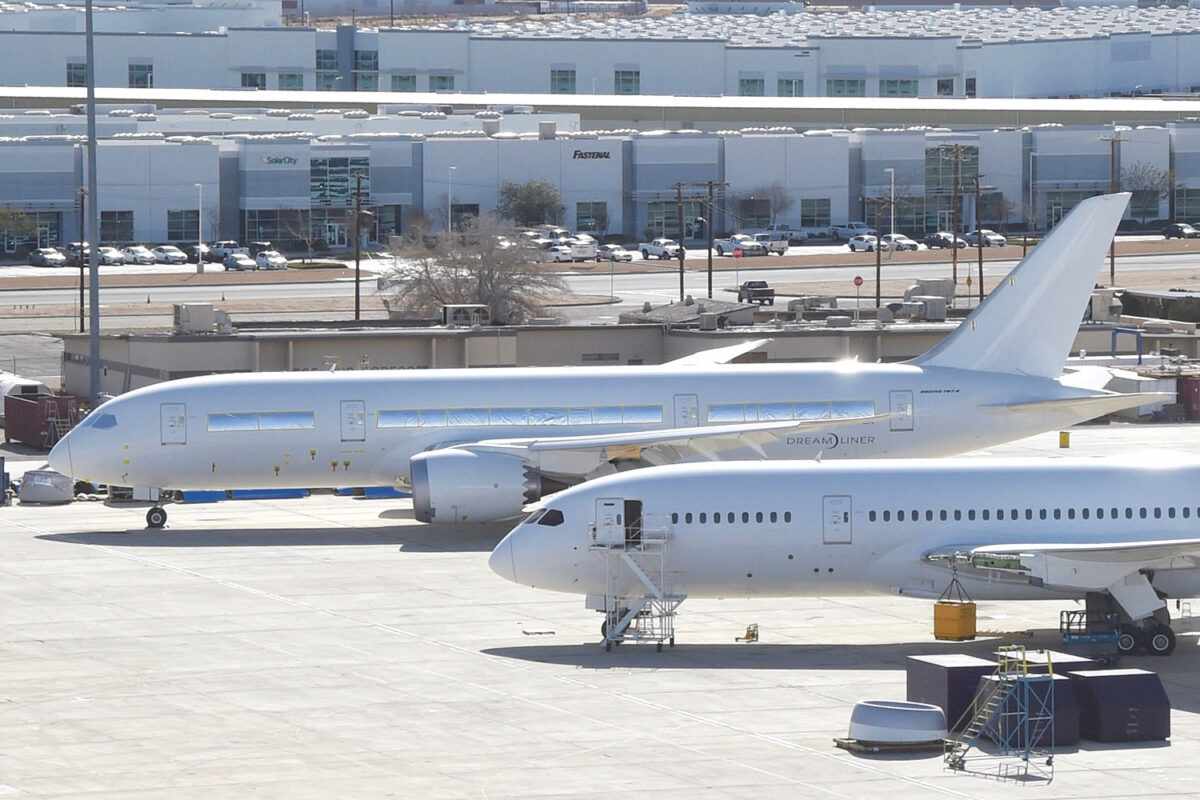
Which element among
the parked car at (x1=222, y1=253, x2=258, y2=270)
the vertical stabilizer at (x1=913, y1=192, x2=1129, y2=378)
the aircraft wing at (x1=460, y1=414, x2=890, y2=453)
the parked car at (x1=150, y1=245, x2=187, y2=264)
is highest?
the parked car at (x1=150, y1=245, x2=187, y2=264)

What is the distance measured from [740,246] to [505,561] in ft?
396

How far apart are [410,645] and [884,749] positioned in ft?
41.9

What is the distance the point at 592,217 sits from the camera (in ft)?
563

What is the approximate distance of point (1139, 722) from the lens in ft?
116

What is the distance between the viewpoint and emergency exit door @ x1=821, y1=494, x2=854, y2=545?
4256 cm

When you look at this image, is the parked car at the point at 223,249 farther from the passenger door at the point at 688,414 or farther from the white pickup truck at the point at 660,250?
the passenger door at the point at 688,414

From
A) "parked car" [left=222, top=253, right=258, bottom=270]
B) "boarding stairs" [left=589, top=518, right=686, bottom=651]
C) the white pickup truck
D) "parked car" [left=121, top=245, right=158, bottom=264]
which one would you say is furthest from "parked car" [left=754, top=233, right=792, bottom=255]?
"boarding stairs" [left=589, top=518, right=686, bottom=651]

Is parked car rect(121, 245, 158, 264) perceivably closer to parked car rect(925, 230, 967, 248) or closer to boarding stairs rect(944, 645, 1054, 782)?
parked car rect(925, 230, 967, 248)

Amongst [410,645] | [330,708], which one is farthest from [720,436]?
[330,708]

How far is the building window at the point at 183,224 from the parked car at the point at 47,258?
8.32 metres

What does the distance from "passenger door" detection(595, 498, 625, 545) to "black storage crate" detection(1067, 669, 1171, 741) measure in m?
10.3

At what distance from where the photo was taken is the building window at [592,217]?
559 ft

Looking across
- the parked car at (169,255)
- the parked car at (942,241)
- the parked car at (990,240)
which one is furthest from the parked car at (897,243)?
the parked car at (169,255)

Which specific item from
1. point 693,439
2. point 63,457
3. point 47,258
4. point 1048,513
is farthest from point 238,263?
point 1048,513
